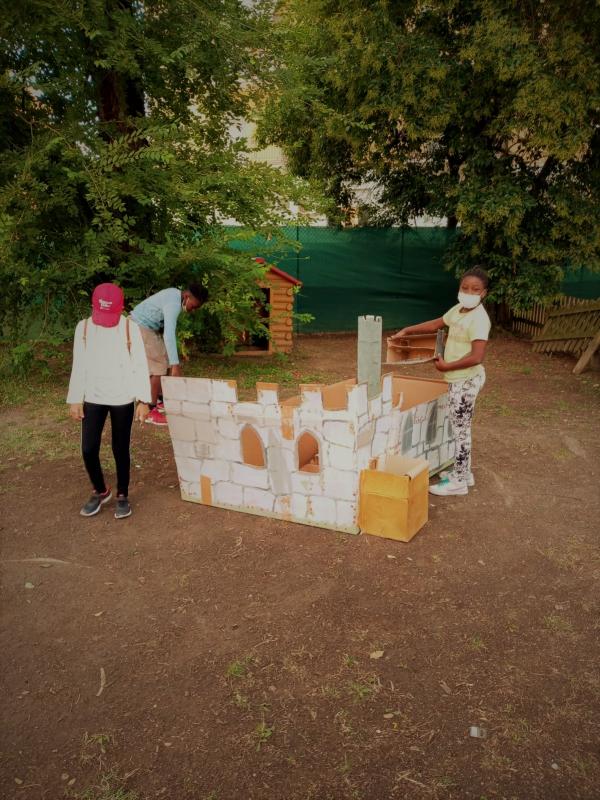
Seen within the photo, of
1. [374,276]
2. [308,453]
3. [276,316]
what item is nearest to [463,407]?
[308,453]

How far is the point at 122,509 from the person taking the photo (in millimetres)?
4574

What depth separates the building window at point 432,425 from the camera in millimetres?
5004

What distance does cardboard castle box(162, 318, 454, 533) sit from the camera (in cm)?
407

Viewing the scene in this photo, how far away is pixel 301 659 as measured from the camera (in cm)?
303

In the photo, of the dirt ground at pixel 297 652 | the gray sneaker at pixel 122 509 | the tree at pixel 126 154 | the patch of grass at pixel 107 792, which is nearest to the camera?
the patch of grass at pixel 107 792

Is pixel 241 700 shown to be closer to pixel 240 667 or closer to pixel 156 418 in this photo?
pixel 240 667

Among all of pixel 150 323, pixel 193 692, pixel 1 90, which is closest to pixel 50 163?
pixel 1 90

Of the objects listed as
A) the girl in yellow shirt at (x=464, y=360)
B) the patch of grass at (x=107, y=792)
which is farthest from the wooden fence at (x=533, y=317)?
the patch of grass at (x=107, y=792)

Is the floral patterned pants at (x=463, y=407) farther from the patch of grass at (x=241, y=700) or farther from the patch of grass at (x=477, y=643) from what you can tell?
the patch of grass at (x=241, y=700)

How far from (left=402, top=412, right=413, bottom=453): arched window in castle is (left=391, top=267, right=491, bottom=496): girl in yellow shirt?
324 mm

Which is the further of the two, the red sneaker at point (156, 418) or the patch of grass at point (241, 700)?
the red sneaker at point (156, 418)

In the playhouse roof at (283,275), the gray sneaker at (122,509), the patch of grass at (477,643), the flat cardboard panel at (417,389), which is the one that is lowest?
the gray sneaker at (122,509)

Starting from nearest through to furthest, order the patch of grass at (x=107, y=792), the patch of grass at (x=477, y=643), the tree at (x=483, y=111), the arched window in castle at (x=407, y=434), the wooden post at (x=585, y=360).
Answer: the patch of grass at (x=107, y=792) < the patch of grass at (x=477, y=643) < the arched window in castle at (x=407, y=434) < the tree at (x=483, y=111) < the wooden post at (x=585, y=360)

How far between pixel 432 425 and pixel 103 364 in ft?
8.59
